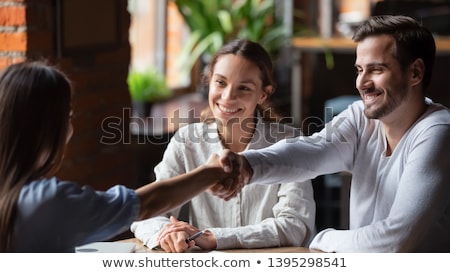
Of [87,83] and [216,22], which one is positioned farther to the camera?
[216,22]

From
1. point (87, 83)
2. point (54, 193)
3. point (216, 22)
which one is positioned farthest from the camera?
point (216, 22)

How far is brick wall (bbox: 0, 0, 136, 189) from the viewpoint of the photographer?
1926 millimetres

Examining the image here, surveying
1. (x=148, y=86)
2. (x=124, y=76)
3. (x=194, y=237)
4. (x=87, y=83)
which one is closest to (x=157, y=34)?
(x=148, y=86)

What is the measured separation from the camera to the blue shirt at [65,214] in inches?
52.0

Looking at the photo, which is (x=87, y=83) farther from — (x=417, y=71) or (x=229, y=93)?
(x=417, y=71)

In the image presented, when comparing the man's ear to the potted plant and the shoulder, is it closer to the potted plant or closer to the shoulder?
the shoulder

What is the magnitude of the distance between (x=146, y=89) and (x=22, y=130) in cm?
181

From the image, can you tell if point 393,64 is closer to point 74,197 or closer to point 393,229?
point 393,229

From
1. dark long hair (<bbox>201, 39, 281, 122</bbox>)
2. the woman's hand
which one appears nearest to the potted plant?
dark long hair (<bbox>201, 39, 281, 122</bbox>)

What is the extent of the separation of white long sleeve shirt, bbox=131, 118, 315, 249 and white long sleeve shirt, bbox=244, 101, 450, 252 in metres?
0.04

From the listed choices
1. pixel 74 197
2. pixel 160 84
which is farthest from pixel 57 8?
pixel 160 84

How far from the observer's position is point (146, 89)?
315 centimetres

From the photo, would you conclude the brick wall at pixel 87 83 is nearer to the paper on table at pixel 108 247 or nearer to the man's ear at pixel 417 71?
the paper on table at pixel 108 247

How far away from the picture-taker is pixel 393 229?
1598 mm
